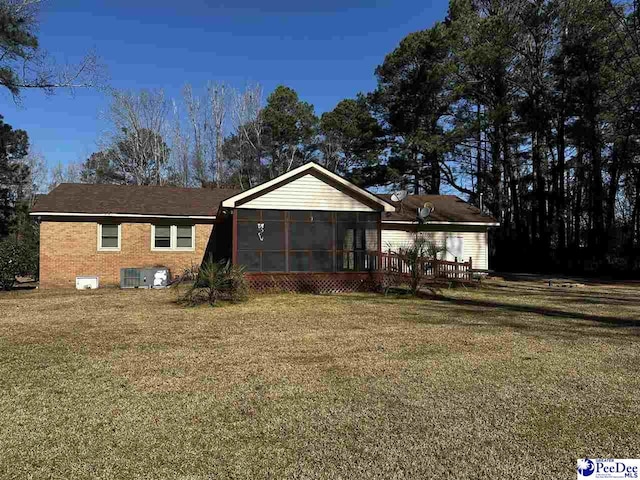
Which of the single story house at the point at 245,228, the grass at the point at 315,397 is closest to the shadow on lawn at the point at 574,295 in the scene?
the grass at the point at 315,397

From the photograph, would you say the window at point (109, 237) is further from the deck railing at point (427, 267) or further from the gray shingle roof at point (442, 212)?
the gray shingle roof at point (442, 212)

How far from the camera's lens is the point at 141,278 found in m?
15.1

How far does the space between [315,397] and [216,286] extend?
22.2 feet

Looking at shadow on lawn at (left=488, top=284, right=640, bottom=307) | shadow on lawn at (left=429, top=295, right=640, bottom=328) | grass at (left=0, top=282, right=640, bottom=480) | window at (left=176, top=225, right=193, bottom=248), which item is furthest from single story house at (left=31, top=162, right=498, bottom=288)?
grass at (left=0, top=282, right=640, bottom=480)

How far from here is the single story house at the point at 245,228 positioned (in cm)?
1359

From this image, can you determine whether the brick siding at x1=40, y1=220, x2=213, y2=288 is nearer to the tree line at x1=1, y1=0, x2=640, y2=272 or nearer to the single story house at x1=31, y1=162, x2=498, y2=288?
A: the single story house at x1=31, y1=162, x2=498, y2=288

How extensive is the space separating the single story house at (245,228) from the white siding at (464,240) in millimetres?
44

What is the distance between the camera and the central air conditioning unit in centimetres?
1495

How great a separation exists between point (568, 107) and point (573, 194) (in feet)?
20.4

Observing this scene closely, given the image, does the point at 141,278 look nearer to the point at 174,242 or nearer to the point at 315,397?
the point at 174,242

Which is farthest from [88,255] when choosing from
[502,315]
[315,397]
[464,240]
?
[464,240]

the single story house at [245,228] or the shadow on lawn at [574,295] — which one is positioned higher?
the single story house at [245,228]

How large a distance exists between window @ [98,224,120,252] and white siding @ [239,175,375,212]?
19.3ft

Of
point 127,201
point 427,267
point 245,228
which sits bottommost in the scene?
point 427,267
